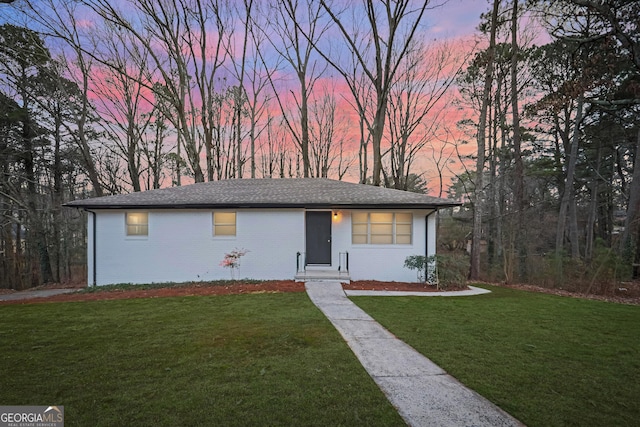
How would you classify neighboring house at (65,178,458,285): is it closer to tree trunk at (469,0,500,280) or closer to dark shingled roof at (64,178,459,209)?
dark shingled roof at (64,178,459,209)

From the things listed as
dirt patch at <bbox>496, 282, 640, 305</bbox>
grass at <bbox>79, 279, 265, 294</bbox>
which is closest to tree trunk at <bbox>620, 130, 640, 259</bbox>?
dirt patch at <bbox>496, 282, 640, 305</bbox>

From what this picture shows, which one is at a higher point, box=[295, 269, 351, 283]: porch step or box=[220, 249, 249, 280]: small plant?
box=[220, 249, 249, 280]: small plant

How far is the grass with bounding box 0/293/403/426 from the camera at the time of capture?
273 cm

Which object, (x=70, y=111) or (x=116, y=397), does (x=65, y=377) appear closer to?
(x=116, y=397)

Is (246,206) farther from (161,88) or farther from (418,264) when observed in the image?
(161,88)

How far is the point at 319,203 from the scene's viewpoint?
10180 mm

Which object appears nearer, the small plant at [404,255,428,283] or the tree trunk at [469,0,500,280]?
the small plant at [404,255,428,283]

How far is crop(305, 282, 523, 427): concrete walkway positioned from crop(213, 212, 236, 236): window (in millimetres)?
6226

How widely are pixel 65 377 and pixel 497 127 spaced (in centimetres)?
1920

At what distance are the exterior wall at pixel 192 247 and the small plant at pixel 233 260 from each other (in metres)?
0.12

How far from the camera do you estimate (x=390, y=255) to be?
34.2 feet

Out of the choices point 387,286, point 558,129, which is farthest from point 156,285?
point 558,129

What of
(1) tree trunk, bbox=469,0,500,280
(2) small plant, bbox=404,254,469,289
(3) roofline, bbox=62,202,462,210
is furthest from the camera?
(1) tree trunk, bbox=469,0,500,280

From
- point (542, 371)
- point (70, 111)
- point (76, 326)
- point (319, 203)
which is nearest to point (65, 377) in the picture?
point (76, 326)
